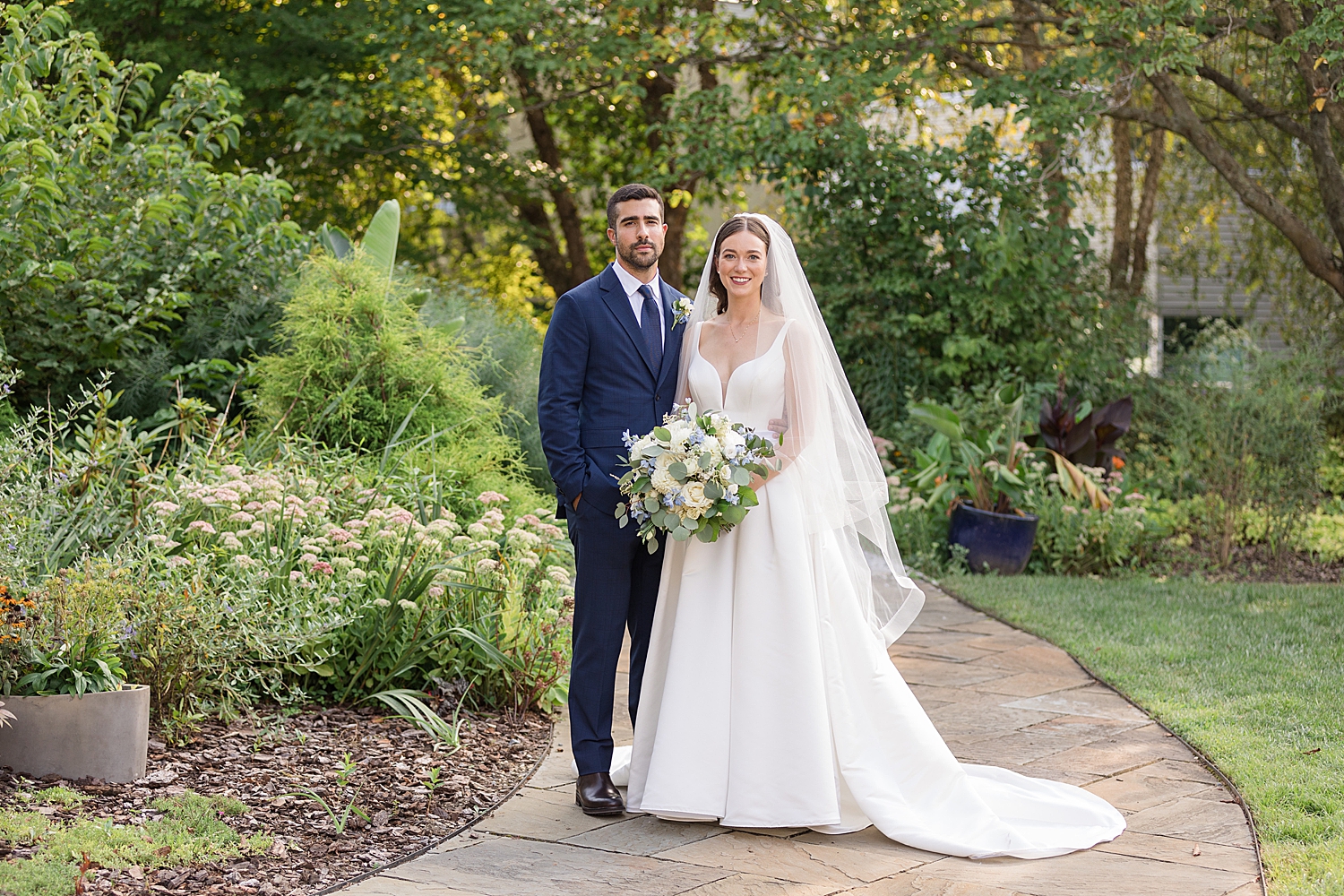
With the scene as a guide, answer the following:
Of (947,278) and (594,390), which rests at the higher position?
(947,278)

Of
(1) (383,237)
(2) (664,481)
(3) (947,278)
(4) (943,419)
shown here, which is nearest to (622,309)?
(2) (664,481)

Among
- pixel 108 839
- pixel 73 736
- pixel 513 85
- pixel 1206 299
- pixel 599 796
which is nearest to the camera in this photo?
pixel 108 839

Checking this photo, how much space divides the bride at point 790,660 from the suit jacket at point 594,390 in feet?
0.64

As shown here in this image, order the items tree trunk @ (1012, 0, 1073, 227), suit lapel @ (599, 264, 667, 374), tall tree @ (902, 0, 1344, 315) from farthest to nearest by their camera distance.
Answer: tree trunk @ (1012, 0, 1073, 227) < tall tree @ (902, 0, 1344, 315) < suit lapel @ (599, 264, 667, 374)

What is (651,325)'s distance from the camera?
4.09 m

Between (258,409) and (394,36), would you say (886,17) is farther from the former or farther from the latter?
(258,409)

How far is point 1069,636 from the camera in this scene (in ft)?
21.3

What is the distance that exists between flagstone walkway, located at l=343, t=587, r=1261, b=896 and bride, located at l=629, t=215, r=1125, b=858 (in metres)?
0.10

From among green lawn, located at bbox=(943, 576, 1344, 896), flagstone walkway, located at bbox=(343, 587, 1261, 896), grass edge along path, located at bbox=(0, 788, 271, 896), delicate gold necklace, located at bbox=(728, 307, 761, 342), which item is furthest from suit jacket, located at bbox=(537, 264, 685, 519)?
green lawn, located at bbox=(943, 576, 1344, 896)

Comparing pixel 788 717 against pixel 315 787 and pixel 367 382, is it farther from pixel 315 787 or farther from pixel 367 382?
pixel 367 382

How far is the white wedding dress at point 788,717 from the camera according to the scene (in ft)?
12.3

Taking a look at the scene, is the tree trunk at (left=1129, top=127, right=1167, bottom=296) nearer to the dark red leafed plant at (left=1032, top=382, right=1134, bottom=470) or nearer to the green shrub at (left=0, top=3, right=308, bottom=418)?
the dark red leafed plant at (left=1032, top=382, right=1134, bottom=470)

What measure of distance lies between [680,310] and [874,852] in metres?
1.84

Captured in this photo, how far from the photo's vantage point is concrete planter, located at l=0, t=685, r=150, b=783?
376cm
